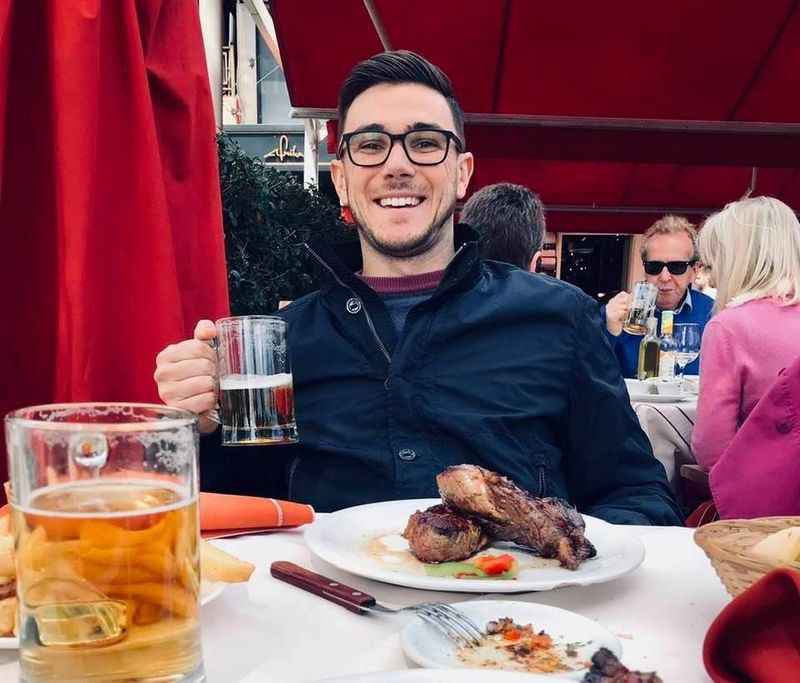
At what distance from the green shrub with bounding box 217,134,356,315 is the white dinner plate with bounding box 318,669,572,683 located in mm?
5007

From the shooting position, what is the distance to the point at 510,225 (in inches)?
159

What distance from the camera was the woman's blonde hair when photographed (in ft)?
10.9

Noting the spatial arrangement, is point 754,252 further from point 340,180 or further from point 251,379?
point 251,379

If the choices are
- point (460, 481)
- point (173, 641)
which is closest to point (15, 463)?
point (173, 641)

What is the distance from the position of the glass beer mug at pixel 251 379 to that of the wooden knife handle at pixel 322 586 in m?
0.34

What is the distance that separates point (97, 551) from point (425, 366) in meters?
1.31

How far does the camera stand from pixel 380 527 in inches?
55.8

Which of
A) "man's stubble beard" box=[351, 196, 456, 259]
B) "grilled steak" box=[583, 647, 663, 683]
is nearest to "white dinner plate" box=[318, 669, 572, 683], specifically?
"grilled steak" box=[583, 647, 663, 683]

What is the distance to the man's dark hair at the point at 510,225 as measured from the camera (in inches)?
160

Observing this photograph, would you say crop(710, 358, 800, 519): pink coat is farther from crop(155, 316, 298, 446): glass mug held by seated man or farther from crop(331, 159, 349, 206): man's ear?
crop(331, 159, 349, 206): man's ear

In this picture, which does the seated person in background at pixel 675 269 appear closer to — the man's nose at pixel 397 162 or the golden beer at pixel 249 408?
the man's nose at pixel 397 162

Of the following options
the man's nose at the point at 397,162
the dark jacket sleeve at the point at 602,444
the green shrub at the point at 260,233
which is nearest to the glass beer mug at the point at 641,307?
the green shrub at the point at 260,233

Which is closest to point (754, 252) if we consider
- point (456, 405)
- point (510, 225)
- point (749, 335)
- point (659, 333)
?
point (749, 335)

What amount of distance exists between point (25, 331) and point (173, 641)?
1263 millimetres
